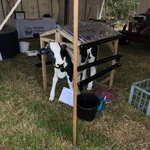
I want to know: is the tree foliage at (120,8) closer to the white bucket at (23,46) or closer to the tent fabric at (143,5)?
the tent fabric at (143,5)

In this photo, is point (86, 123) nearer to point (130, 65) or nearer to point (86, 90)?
point (86, 90)

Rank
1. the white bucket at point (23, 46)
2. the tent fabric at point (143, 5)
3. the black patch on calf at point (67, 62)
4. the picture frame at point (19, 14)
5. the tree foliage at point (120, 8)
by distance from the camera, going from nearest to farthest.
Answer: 1. the black patch on calf at point (67, 62)
2. the white bucket at point (23, 46)
3. the picture frame at point (19, 14)
4. the tent fabric at point (143, 5)
5. the tree foliage at point (120, 8)

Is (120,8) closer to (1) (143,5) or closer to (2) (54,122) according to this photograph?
(1) (143,5)

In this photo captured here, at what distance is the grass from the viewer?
6.07ft

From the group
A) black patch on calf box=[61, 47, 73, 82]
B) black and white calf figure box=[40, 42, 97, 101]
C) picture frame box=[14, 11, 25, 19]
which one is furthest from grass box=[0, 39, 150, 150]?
picture frame box=[14, 11, 25, 19]

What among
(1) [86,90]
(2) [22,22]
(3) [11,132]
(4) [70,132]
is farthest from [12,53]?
(4) [70,132]

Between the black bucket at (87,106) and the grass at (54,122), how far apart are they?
0.08m

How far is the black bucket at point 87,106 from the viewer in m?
2.05

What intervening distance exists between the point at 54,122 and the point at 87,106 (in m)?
0.45

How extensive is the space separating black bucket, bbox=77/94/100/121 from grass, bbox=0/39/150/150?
0.08 m

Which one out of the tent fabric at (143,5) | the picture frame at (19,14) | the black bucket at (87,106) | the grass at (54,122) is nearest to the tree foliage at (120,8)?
the tent fabric at (143,5)

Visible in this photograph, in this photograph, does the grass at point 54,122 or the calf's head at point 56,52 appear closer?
the grass at point 54,122

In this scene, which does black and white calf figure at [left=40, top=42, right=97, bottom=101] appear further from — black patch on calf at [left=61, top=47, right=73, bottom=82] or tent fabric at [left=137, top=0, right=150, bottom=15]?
tent fabric at [left=137, top=0, right=150, bottom=15]

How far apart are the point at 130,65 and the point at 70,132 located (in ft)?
8.00
